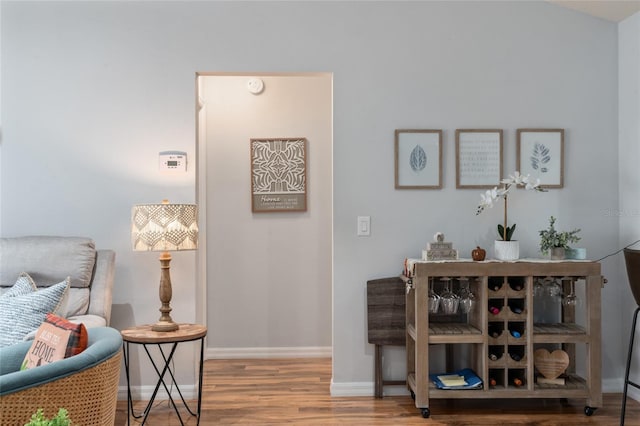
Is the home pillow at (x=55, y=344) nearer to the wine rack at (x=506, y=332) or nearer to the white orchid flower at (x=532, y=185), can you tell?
the wine rack at (x=506, y=332)

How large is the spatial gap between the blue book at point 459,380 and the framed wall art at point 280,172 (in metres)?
1.86

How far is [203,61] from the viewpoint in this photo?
3.58 m

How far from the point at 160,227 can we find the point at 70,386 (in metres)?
1.22

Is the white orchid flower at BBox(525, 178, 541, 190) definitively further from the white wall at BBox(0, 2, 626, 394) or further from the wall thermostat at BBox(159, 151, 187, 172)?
the wall thermostat at BBox(159, 151, 187, 172)

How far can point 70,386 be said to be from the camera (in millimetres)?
1907

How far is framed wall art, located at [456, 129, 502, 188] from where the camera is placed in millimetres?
3594

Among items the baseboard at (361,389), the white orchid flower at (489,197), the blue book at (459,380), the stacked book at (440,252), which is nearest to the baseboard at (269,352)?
the baseboard at (361,389)

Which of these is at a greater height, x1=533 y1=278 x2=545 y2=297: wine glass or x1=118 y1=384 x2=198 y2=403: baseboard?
x1=533 y1=278 x2=545 y2=297: wine glass

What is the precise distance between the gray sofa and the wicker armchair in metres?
0.89

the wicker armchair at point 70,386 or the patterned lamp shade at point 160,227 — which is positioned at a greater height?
the patterned lamp shade at point 160,227

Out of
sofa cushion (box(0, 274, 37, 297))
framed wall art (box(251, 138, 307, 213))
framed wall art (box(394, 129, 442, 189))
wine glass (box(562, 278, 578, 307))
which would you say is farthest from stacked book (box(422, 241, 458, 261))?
sofa cushion (box(0, 274, 37, 297))

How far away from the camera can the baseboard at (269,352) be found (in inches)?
182

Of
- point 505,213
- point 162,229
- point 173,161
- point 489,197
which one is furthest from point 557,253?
point 173,161

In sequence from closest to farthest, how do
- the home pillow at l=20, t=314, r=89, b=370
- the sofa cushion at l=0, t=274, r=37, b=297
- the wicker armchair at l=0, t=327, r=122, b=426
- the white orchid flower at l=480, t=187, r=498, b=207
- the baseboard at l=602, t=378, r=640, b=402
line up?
the wicker armchair at l=0, t=327, r=122, b=426, the home pillow at l=20, t=314, r=89, b=370, the sofa cushion at l=0, t=274, r=37, b=297, the white orchid flower at l=480, t=187, r=498, b=207, the baseboard at l=602, t=378, r=640, b=402
